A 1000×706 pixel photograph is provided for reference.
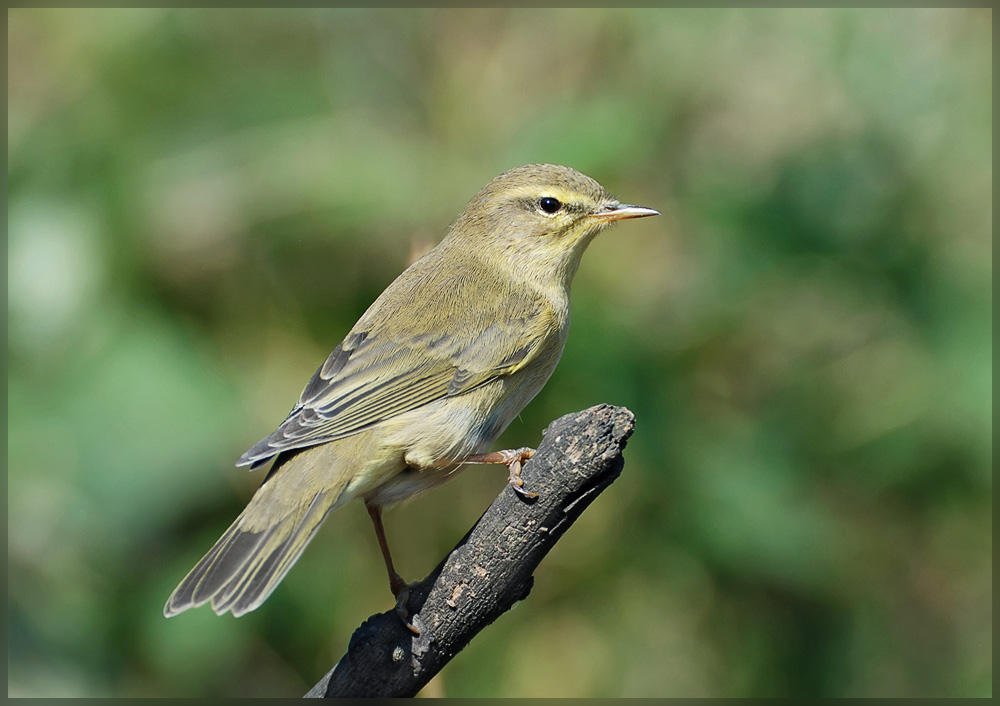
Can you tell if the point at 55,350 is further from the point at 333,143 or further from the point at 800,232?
the point at 800,232

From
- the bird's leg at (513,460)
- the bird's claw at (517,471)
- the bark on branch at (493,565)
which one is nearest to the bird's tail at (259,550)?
the bark on branch at (493,565)

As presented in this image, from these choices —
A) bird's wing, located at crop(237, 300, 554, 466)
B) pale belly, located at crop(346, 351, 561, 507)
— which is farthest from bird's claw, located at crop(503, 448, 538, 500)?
bird's wing, located at crop(237, 300, 554, 466)

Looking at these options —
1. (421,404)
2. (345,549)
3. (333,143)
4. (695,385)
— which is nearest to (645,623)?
(695,385)

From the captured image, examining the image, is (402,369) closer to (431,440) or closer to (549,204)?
(431,440)

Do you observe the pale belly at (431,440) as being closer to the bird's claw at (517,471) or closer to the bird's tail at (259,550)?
the bird's tail at (259,550)

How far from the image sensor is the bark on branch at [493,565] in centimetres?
215

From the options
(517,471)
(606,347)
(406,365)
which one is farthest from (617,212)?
(517,471)

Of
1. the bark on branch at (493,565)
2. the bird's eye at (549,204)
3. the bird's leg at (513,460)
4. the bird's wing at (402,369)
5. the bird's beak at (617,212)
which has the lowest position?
the bark on branch at (493,565)

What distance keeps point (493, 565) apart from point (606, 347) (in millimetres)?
1572

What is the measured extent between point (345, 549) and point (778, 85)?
2893 mm

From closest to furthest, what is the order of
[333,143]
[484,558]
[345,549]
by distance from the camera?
[484,558]
[345,549]
[333,143]

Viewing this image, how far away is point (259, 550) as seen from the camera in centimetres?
250

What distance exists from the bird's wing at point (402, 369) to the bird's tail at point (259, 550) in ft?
0.62

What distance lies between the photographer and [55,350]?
365 cm
